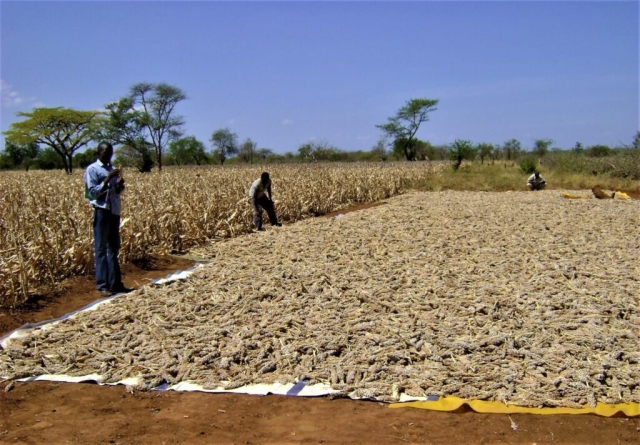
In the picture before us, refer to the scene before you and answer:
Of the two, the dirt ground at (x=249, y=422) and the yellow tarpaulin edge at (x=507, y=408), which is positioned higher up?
the yellow tarpaulin edge at (x=507, y=408)

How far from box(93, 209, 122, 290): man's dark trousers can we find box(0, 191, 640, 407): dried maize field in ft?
1.33

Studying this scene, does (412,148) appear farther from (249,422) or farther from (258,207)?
(249,422)

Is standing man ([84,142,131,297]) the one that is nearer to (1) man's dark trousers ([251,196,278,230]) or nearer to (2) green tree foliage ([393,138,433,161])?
(1) man's dark trousers ([251,196,278,230])

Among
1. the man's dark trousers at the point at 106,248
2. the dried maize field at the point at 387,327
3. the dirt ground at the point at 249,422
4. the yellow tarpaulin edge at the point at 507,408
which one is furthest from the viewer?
the man's dark trousers at the point at 106,248

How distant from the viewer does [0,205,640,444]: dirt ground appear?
2.84 m

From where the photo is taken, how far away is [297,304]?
15.8ft

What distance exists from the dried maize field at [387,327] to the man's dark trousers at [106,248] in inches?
15.9

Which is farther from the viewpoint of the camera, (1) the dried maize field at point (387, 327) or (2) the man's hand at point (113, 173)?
(2) the man's hand at point (113, 173)

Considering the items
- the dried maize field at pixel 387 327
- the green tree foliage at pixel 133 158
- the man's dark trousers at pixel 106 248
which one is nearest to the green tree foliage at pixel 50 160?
the green tree foliage at pixel 133 158

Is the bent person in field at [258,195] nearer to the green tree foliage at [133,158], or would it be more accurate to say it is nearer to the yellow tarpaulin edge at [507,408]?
the yellow tarpaulin edge at [507,408]

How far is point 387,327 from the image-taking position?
4191mm

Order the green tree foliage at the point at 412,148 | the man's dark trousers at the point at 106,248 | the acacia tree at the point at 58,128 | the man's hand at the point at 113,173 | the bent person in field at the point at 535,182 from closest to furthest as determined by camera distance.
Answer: the man's hand at the point at 113,173, the man's dark trousers at the point at 106,248, the bent person in field at the point at 535,182, the acacia tree at the point at 58,128, the green tree foliage at the point at 412,148

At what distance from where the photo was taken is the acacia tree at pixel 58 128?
2630 cm

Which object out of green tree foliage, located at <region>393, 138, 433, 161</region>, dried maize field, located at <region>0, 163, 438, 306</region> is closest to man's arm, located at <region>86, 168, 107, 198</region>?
dried maize field, located at <region>0, 163, 438, 306</region>
